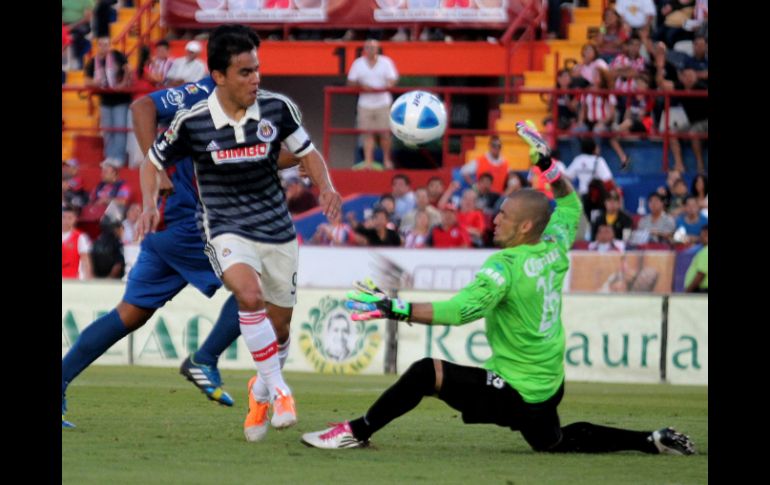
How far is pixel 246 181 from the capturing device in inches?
350

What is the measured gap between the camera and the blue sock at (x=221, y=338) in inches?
409

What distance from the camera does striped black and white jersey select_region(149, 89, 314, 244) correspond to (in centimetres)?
875

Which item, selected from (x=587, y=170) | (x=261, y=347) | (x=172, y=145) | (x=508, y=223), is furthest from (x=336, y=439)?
(x=587, y=170)

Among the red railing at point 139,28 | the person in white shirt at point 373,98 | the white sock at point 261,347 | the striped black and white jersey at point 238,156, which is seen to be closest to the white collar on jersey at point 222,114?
the striped black and white jersey at point 238,156

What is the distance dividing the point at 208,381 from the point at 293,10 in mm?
16655

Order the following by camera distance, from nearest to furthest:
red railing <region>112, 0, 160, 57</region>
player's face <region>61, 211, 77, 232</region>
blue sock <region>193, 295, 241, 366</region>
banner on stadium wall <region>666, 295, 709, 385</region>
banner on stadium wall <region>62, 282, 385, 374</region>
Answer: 1. blue sock <region>193, 295, 241, 366</region>
2. banner on stadium wall <region>666, 295, 709, 385</region>
3. banner on stadium wall <region>62, 282, 385, 374</region>
4. player's face <region>61, 211, 77, 232</region>
5. red railing <region>112, 0, 160, 57</region>

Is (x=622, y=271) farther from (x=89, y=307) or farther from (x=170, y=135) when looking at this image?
(x=170, y=135)

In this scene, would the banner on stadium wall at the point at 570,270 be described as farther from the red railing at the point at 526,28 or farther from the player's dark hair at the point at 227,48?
the player's dark hair at the point at 227,48

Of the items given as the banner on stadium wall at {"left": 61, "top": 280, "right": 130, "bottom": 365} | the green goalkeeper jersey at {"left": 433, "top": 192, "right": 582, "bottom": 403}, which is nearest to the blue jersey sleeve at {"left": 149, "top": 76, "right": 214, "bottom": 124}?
the green goalkeeper jersey at {"left": 433, "top": 192, "right": 582, "bottom": 403}

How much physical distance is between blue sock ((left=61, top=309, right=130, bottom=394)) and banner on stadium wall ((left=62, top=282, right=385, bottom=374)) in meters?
6.87

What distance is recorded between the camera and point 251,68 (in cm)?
870

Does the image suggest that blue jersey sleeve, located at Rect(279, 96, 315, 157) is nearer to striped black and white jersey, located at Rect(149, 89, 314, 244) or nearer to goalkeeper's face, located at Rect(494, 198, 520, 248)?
striped black and white jersey, located at Rect(149, 89, 314, 244)
